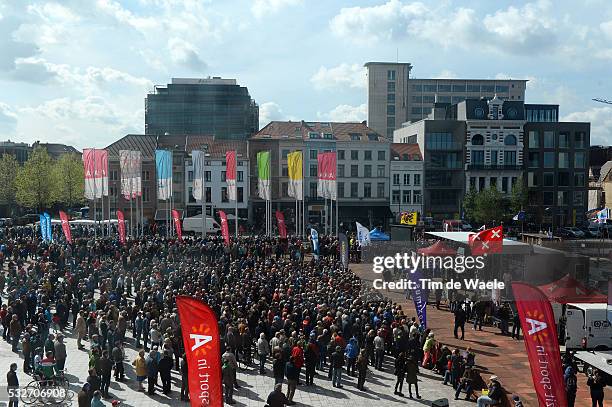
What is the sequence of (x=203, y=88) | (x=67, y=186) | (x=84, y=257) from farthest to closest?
1. (x=203, y=88)
2. (x=67, y=186)
3. (x=84, y=257)

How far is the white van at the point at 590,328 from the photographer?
66.9 ft

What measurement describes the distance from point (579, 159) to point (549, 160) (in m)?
3.51

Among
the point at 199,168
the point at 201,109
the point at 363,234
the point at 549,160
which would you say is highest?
the point at 201,109

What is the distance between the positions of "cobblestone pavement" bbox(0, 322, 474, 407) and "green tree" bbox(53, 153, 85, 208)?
184 ft

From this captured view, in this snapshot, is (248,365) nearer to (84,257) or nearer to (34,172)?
(84,257)

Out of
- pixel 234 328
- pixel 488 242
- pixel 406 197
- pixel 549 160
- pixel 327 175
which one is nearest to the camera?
pixel 234 328

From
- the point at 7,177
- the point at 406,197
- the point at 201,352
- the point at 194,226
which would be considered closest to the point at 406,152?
the point at 406,197

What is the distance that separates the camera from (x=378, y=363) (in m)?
19.6

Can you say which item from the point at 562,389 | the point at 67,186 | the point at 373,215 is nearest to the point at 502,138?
the point at 373,215

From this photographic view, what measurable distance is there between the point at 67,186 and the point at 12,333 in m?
55.7

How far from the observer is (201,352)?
1155 centimetres

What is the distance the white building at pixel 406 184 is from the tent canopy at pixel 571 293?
150 feet

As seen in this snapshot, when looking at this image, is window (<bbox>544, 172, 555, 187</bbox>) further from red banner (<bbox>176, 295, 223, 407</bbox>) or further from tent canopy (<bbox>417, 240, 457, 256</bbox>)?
red banner (<bbox>176, 295, 223, 407</bbox>)

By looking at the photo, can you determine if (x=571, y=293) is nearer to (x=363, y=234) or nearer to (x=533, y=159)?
(x=363, y=234)
